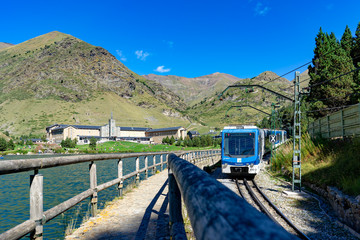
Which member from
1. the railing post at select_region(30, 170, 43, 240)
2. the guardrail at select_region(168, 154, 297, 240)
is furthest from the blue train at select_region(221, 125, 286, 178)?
the guardrail at select_region(168, 154, 297, 240)

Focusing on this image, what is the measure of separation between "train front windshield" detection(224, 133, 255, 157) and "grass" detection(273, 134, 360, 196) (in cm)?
350

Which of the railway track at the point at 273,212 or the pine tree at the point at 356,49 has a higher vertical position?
the pine tree at the point at 356,49

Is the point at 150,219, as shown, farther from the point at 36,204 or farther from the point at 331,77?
the point at 331,77

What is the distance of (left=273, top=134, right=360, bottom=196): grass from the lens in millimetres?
10656

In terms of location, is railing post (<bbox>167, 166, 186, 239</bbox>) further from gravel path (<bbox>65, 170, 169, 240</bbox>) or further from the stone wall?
the stone wall

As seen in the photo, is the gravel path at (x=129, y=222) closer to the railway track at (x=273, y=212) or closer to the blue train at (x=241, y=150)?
the railway track at (x=273, y=212)

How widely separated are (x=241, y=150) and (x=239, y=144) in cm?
43

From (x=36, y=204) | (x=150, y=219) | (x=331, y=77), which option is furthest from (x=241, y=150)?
(x=331, y=77)

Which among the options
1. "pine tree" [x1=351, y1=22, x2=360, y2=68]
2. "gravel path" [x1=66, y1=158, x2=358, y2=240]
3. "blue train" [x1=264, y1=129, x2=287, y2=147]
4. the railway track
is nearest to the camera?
"gravel path" [x1=66, y1=158, x2=358, y2=240]

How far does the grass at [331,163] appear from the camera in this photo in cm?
1066

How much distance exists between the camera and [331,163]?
14039 millimetres

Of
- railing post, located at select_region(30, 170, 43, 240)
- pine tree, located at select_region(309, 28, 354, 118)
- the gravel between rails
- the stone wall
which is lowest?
the gravel between rails

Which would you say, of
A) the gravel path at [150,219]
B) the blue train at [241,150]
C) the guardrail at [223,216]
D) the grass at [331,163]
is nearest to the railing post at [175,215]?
the guardrail at [223,216]

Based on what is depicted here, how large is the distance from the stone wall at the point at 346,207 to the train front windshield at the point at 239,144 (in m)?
6.70
